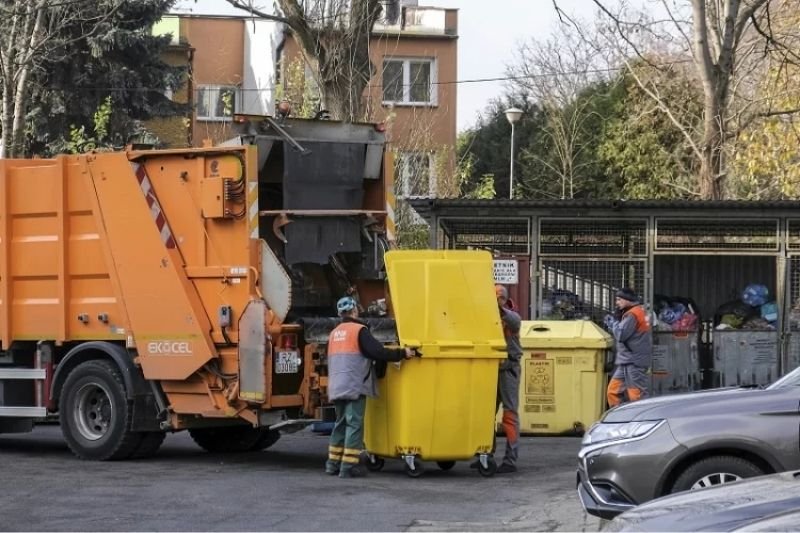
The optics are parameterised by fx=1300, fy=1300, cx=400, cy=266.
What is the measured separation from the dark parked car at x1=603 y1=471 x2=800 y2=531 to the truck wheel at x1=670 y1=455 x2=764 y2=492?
6.77ft

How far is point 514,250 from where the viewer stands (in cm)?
1747

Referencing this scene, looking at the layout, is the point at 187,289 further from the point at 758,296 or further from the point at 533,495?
the point at 758,296

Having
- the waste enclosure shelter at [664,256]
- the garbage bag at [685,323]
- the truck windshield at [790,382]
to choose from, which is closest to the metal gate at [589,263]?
the waste enclosure shelter at [664,256]

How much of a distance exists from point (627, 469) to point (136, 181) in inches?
228

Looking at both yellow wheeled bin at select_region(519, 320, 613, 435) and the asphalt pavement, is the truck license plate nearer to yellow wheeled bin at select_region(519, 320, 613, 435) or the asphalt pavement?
the asphalt pavement

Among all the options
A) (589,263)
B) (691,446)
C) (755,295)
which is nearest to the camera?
(691,446)

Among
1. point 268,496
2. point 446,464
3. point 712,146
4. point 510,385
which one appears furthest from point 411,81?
point 268,496

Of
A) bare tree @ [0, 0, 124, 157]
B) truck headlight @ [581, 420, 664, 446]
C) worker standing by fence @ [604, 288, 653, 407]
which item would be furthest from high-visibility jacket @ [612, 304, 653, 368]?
bare tree @ [0, 0, 124, 157]

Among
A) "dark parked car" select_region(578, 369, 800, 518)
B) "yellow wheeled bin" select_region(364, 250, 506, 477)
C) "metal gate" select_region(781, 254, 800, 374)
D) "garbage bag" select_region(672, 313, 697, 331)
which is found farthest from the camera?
"garbage bag" select_region(672, 313, 697, 331)

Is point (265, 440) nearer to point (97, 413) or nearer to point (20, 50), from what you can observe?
point (97, 413)

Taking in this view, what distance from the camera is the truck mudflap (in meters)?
11.5

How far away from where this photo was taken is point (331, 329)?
1161 centimetres

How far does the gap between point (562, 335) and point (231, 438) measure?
159 inches

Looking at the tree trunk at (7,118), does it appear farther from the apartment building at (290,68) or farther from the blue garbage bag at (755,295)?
the blue garbage bag at (755,295)
